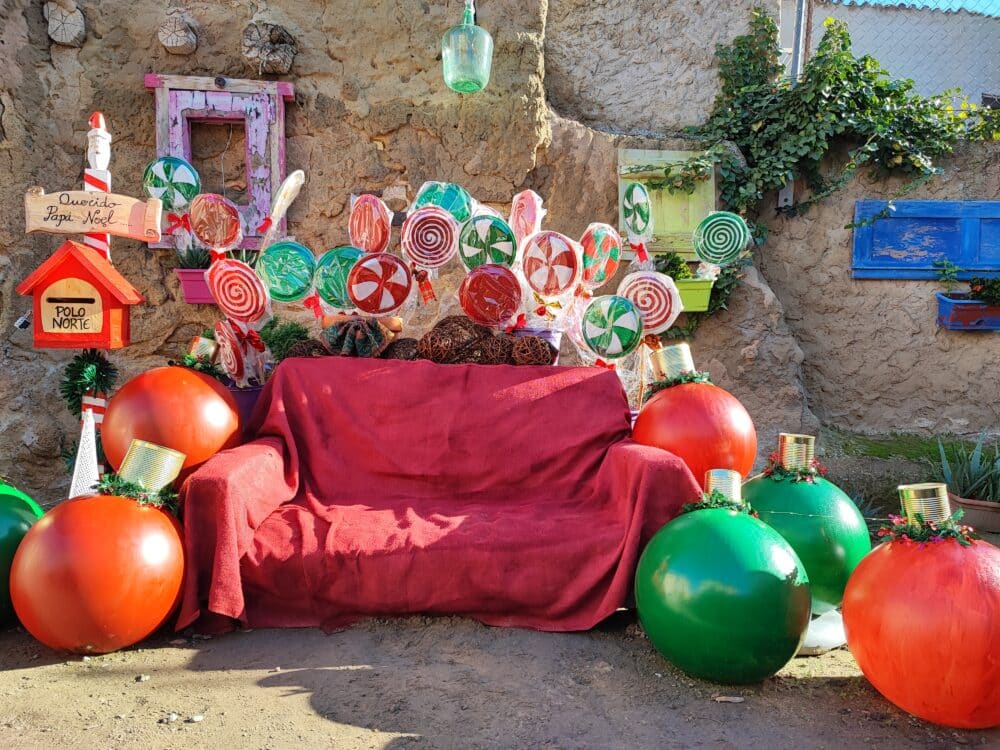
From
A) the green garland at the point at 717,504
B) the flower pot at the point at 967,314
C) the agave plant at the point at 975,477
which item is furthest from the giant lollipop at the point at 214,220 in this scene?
the flower pot at the point at 967,314

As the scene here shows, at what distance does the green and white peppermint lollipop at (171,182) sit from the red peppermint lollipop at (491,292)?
4.52ft

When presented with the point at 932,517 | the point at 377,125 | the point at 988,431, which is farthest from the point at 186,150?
the point at 988,431

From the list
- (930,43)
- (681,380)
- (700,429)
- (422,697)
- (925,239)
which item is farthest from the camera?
(930,43)

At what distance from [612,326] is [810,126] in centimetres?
341

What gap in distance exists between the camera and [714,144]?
5.92 m

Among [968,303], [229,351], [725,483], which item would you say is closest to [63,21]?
[229,351]

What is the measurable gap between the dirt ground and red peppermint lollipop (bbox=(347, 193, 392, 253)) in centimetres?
175

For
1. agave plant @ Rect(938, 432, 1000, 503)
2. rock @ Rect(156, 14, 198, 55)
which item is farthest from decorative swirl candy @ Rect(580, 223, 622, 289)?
rock @ Rect(156, 14, 198, 55)

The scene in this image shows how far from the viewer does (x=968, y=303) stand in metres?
5.72

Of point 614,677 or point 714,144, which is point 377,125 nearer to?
point 714,144

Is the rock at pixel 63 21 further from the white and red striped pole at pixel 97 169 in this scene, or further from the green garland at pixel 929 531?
the green garland at pixel 929 531

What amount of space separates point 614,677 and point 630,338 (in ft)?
5.08

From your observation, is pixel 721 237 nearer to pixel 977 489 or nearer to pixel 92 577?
pixel 977 489

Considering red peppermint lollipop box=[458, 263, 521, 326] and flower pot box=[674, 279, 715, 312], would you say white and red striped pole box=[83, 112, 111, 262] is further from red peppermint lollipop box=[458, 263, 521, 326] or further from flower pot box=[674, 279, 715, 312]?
flower pot box=[674, 279, 715, 312]
